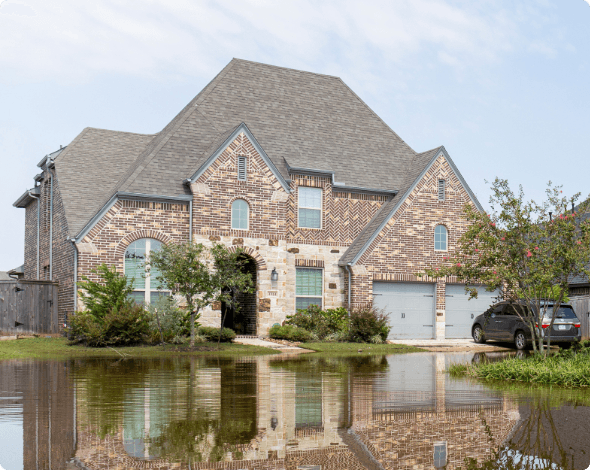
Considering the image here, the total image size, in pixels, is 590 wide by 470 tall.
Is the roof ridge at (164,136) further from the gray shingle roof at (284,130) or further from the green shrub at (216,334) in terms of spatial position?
the green shrub at (216,334)

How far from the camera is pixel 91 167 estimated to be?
29344 millimetres

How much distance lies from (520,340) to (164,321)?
12.4 metres

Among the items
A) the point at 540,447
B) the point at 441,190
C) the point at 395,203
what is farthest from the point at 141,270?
the point at 540,447

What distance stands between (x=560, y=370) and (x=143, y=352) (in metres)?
11.9

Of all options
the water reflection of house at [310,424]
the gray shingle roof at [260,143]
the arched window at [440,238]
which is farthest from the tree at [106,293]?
the arched window at [440,238]

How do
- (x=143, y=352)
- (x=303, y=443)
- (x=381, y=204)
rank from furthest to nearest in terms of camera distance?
1. (x=381, y=204)
2. (x=143, y=352)
3. (x=303, y=443)

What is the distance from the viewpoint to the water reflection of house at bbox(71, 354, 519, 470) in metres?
5.72

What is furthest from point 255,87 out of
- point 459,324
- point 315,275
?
point 459,324

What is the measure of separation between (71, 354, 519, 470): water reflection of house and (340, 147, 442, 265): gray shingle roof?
15645 mm

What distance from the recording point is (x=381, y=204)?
98.9 feet

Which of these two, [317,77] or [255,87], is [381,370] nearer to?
[255,87]

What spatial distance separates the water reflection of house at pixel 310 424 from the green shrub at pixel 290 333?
12144 millimetres

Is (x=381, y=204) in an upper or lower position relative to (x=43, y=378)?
upper

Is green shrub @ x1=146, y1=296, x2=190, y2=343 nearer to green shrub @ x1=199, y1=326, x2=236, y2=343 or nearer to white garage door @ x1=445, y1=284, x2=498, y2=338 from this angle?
green shrub @ x1=199, y1=326, x2=236, y2=343
